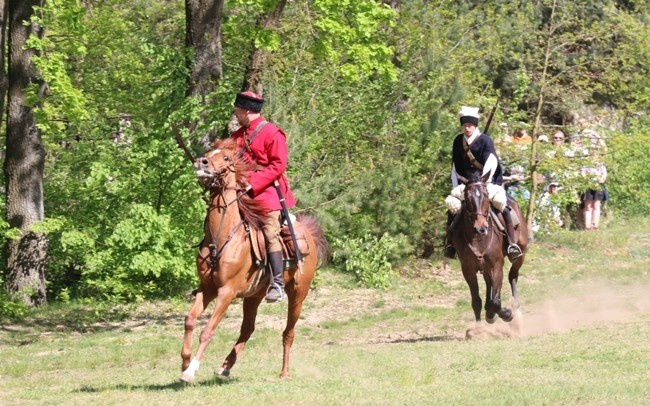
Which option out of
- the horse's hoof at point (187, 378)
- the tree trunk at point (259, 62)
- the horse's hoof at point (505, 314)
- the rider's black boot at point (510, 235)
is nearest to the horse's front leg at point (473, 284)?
the horse's hoof at point (505, 314)

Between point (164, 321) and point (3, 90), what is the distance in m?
4.73

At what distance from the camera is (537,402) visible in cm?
1165

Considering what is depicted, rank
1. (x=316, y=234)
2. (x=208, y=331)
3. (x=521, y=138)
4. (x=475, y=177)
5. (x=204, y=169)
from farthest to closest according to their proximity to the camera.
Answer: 1. (x=521, y=138)
2. (x=475, y=177)
3. (x=316, y=234)
4. (x=208, y=331)
5. (x=204, y=169)

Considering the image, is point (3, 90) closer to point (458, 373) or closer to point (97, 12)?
point (97, 12)

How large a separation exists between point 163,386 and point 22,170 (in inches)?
394

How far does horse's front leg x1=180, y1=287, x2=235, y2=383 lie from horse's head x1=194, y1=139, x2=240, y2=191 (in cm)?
112

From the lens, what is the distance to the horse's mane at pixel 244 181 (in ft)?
44.7

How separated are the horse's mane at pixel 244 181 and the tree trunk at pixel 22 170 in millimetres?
9476

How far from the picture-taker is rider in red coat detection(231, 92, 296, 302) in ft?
46.0

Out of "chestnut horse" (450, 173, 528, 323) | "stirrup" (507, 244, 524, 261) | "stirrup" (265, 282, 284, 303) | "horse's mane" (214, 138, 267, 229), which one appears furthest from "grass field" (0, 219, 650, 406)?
"horse's mane" (214, 138, 267, 229)

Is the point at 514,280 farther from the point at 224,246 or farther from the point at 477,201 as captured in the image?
the point at 224,246

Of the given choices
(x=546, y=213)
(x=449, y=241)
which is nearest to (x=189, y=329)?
(x=449, y=241)

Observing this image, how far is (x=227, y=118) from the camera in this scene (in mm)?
21438

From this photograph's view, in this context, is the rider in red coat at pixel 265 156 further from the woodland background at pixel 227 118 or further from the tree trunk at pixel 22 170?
the tree trunk at pixel 22 170
